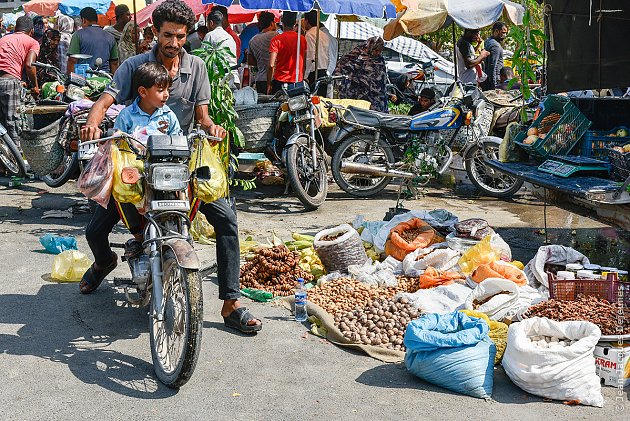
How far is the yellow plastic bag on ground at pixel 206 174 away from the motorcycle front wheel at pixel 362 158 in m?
5.46

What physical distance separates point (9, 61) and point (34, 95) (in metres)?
0.76

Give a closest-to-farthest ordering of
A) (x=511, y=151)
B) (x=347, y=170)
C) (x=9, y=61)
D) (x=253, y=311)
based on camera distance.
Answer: (x=253, y=311)
(x=511, y=151)
(x=347, y=170)
(x=9, y=61)

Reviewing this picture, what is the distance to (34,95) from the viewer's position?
12352mm

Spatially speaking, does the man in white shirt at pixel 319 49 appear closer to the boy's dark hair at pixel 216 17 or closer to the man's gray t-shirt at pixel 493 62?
the boy's dark hair at pixel 216 17

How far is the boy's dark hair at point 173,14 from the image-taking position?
538 centimetres

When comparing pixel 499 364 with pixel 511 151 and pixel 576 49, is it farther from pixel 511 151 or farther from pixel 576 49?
pixel 576 49

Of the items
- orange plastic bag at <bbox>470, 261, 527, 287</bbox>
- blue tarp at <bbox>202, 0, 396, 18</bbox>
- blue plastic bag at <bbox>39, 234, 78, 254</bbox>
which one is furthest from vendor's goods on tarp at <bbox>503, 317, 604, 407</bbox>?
blue tarp at <bbox>202, 0, 396, 18</bbox>

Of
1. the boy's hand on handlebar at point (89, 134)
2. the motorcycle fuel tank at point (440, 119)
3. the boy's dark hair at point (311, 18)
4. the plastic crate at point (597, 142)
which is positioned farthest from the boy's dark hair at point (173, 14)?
the boy's dark hair at point (311, 18)

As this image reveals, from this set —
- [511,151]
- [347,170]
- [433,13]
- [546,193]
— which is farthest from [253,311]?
[433,13]

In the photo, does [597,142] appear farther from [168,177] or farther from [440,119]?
[168,177]

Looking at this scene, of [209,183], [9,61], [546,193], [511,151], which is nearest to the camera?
[209,183]

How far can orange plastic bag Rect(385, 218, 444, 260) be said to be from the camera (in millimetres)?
7203

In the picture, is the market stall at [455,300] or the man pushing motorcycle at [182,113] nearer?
the market stall at [455,300]

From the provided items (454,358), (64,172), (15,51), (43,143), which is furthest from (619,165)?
(15,51)
